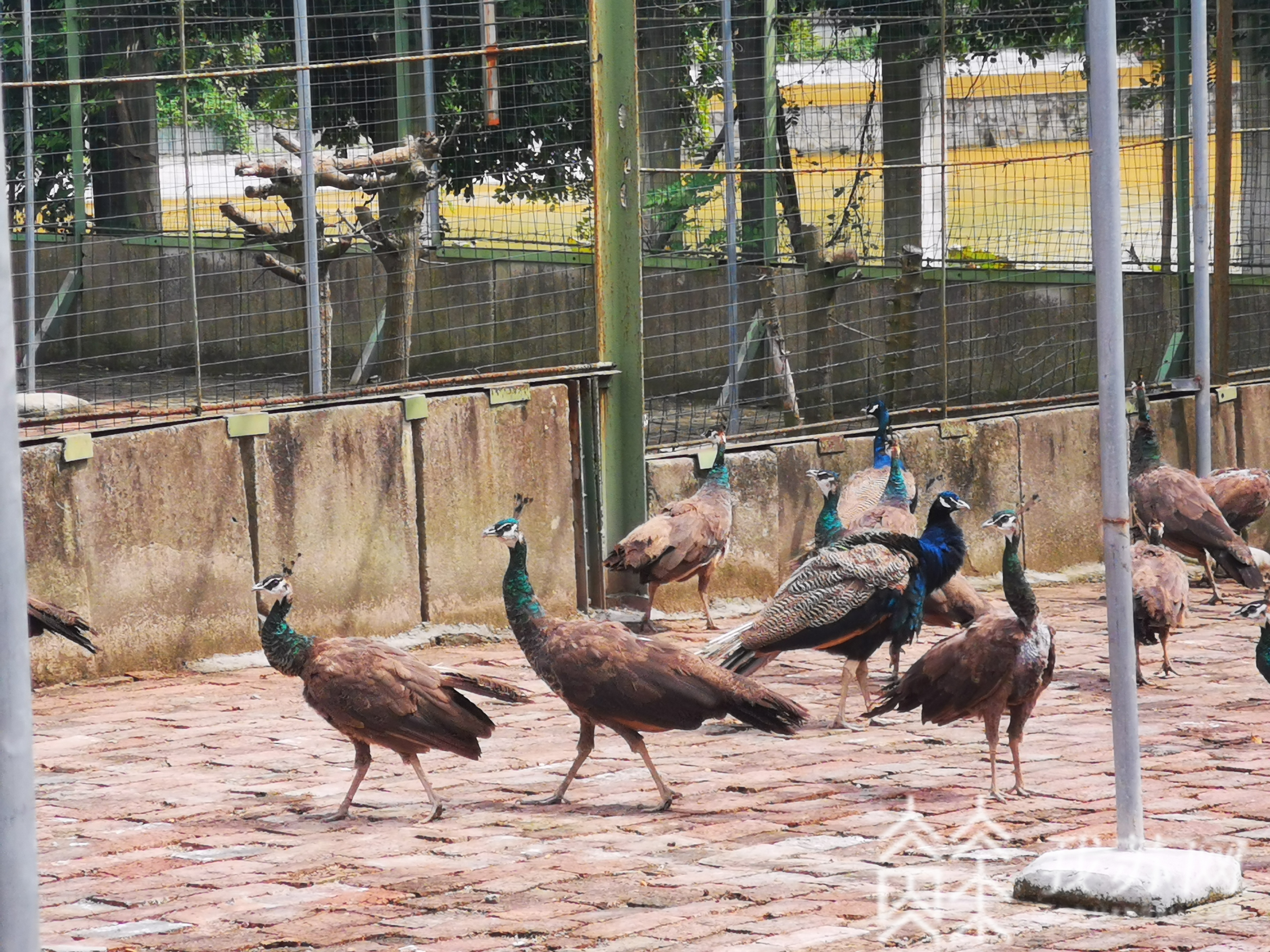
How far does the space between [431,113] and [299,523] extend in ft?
10.4

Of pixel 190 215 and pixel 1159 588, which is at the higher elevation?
pixel 190 215

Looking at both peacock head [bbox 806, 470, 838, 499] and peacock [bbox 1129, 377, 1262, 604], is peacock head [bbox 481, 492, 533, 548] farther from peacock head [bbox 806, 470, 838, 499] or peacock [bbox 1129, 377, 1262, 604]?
peacock [bbox 1129, 377, 1262, 604]

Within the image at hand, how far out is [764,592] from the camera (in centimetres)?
1192

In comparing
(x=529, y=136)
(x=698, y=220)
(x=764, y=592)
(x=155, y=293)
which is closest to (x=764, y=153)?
(x=698, y=220)

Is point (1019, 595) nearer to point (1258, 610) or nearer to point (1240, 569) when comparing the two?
point (1258, 610)

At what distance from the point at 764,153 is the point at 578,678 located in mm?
6101

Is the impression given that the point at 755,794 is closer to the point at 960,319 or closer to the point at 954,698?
the point at 954,698

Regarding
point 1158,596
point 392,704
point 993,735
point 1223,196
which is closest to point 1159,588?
point 1158,596

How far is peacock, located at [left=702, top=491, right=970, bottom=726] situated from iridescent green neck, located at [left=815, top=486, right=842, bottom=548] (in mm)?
1412

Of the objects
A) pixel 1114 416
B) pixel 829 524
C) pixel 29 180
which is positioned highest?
pixel 29 180

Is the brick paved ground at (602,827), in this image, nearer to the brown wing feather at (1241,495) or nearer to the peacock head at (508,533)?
the peacock head at (508,533)

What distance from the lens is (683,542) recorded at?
35.4ft

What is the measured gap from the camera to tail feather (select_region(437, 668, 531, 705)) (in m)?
7.50

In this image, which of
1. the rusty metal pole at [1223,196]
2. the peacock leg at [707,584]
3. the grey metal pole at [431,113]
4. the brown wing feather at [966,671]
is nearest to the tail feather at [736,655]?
the brown wing feather at [966,671]
